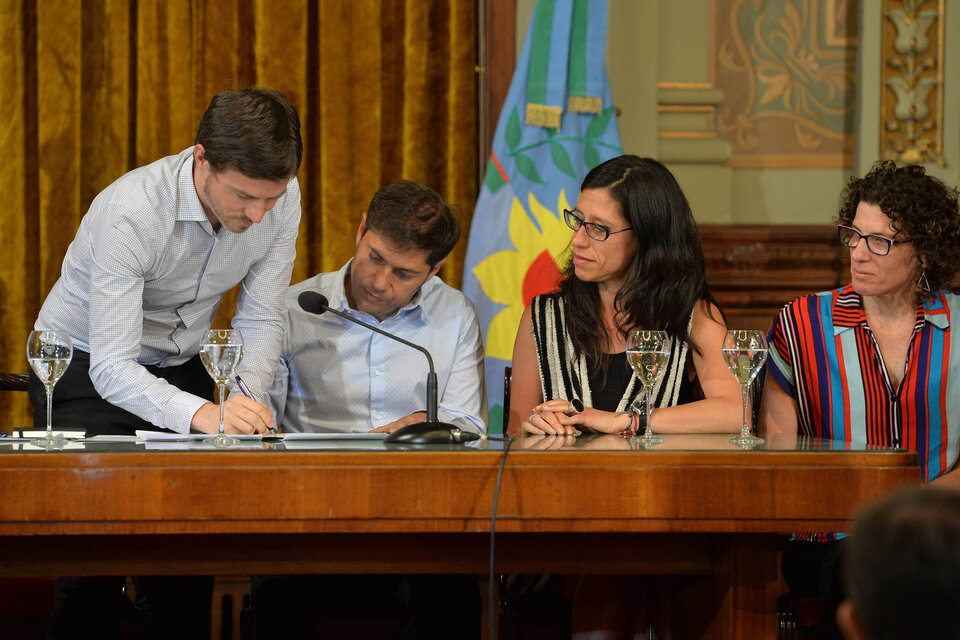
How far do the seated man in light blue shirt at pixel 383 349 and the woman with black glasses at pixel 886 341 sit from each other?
2.49 ft

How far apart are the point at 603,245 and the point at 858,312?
577mm

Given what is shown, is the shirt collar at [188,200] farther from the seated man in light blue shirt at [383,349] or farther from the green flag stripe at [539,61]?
the green flag stripe at [539,61]

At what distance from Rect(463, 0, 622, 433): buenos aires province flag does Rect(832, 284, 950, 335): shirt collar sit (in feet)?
3.96

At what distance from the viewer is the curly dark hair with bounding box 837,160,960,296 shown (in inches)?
90.5

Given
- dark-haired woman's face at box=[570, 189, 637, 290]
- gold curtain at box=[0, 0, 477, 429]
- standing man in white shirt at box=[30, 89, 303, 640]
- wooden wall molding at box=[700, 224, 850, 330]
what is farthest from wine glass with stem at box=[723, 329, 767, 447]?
gold curtain at box=[0, 0, 477, 429]

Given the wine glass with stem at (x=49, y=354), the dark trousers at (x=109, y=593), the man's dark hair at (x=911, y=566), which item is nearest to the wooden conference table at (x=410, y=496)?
the wine glass with stem at (x=49, y=354)

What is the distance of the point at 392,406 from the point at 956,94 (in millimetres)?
2313

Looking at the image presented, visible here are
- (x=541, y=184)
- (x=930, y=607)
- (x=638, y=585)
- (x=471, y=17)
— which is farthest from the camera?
(x=471, y=17)

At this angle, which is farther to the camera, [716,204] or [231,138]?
[716,204]

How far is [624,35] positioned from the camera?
3678 millimetres

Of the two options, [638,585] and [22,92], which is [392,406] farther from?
[22,92]

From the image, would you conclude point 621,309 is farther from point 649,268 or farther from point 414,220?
point 414,220

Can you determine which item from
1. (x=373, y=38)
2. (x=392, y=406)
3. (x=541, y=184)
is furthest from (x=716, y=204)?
(x=392, y=406)

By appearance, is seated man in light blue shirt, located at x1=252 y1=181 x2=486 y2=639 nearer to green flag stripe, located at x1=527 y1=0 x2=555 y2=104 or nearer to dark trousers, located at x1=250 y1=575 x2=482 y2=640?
dark trousers, located at x1=250 y1=575 x2=482 y2=640
